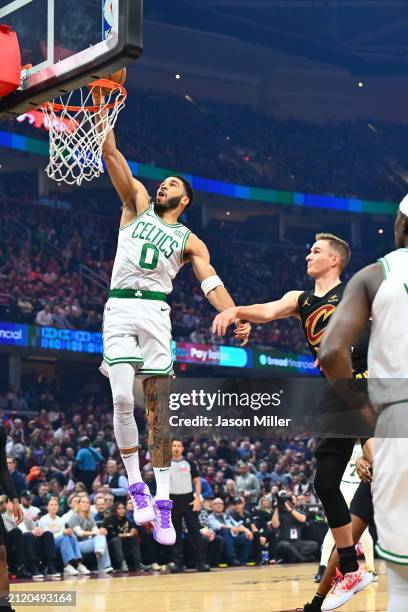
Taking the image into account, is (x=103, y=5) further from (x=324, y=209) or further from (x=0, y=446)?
(x=324, y=209)

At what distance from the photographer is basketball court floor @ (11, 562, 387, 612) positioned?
28.5 feet

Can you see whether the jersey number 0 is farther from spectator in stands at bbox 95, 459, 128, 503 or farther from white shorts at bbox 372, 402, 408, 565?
spectator in stands at bbox 95, 459, 128, 503

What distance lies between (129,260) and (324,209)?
3608 cm

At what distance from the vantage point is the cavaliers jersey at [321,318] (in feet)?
22.5

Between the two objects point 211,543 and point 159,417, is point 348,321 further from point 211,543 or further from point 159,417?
point 211,543

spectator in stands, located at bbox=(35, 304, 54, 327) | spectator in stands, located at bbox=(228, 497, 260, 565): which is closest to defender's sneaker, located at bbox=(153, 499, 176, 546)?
spectator in stands, located at bbox=(228, 497, 260, 565)

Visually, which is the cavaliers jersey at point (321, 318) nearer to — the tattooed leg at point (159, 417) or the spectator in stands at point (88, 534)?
the tattooed leg at point (159, 417)

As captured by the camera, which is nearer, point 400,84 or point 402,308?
point 402,308

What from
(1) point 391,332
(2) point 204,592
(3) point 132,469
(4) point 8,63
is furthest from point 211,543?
(1) point 391,332

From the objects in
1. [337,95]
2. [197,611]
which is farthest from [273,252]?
[197,611]

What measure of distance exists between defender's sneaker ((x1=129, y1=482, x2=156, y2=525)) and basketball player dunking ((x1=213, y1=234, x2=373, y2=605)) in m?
1.45

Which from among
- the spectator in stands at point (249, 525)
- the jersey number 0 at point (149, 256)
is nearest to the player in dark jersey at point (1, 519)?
the jersey number 0 at point (149, 256)

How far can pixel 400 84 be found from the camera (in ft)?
152

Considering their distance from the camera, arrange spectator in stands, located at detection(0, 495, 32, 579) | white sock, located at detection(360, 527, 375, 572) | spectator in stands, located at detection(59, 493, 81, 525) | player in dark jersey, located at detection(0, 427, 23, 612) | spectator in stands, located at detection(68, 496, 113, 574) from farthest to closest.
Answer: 1. spectator in stands, located at detection(68, 496, 113, 574)
2. spectator in stands, located at detection(59, 493, 81, 525)
3. spectator in stands, located at detection(0, 495, 32, 579)
4. white sock, located at detection(360, 527, 375, 572)
5. player in dark jersey, located at detection(0, 427, 23, 612)
